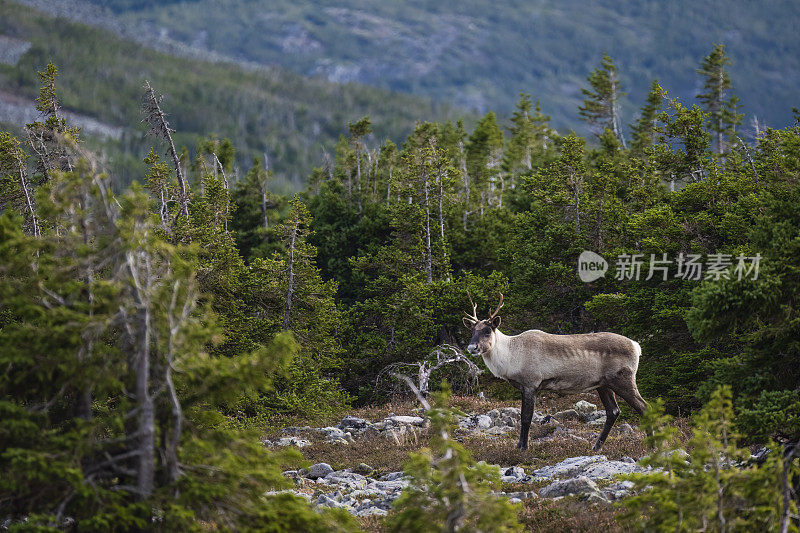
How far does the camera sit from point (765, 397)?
459 inches

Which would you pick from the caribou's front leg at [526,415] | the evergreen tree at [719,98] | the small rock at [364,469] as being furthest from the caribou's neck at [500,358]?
the evergreen tree at [719,98]

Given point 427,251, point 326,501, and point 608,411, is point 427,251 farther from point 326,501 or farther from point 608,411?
point 326,501

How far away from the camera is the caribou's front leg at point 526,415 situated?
1811cm

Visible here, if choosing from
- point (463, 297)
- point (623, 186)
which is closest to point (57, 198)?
point (463, 297)

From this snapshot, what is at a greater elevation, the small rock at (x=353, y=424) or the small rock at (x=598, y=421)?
the small rock at (x=598, y=421)

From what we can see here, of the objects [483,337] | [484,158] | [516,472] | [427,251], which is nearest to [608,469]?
[516,472]

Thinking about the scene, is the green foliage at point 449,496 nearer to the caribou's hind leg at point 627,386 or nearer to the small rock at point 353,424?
the caribou's hind leg at point 627,386

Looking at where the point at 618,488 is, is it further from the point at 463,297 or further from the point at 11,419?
the point at 463,297

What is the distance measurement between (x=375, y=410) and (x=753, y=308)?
1804 centimetres

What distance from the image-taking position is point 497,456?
17703 mm

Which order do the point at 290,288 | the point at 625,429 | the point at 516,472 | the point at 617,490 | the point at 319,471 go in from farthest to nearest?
the point at 290,288 → the point at 625,429 → the point at 319,471 → the point at 516,472 → the point at 617,490

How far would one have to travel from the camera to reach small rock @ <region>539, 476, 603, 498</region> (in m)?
13.6

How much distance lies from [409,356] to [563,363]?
14.4 m

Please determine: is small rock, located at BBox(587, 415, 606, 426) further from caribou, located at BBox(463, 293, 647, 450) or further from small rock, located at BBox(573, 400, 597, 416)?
caribou, located at BBox(463, 293, 647, 450)
